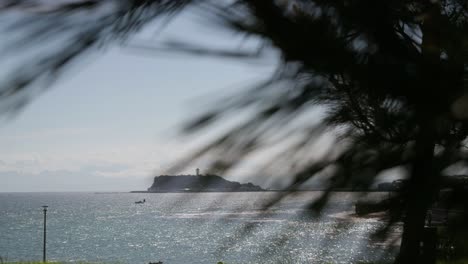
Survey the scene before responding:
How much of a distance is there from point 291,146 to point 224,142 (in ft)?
0.44

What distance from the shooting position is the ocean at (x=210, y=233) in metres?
1.04

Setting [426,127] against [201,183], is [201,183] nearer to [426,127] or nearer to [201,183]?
[201,183]

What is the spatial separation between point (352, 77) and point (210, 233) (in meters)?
10.6

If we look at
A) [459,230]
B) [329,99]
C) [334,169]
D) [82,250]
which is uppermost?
[329,99]

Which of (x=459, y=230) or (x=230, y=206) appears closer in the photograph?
(x=459, y=230)

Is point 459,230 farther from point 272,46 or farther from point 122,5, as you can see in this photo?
point 122,5

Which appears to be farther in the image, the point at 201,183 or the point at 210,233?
the point at 210,233

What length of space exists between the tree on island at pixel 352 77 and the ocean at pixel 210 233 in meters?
0.08

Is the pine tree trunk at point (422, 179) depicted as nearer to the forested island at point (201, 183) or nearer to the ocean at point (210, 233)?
the ocean at point (210, 233)

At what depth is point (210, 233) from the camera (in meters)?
11.2

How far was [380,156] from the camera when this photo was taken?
1031 mm

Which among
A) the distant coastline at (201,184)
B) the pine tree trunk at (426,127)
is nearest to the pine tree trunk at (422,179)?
the pine tree trunk at (426,127)

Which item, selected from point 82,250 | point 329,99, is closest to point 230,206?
point 329,99

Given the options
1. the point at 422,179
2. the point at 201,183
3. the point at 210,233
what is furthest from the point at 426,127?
the point at 210,233
